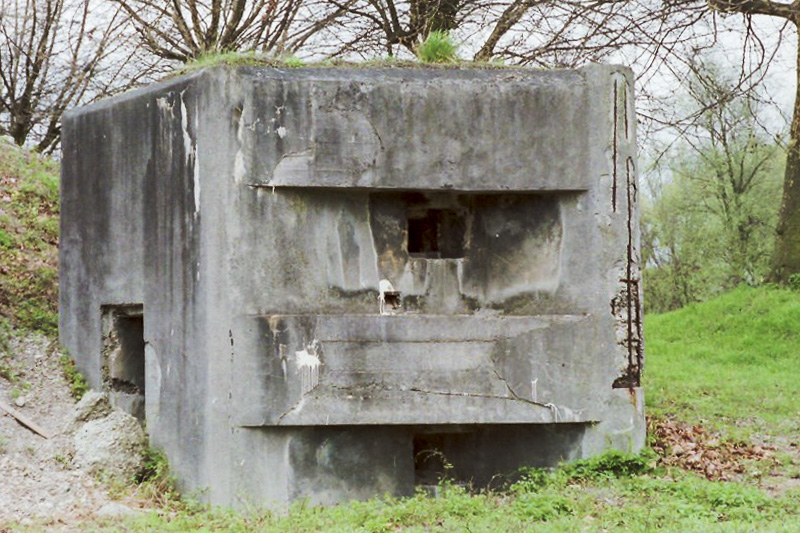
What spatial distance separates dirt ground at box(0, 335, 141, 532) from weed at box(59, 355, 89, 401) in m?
0.05

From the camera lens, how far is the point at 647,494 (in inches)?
290

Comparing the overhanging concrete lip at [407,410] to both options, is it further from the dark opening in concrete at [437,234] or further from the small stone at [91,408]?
the small stone at [91,408]

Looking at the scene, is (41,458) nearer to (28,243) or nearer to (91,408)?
(91,408)

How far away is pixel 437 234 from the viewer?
8.41m

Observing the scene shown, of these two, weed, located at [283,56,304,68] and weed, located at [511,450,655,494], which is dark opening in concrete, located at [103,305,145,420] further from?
weed, located at [511,450,655,494]

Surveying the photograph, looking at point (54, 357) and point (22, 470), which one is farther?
point (54, 357)

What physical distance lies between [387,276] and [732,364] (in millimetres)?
7031

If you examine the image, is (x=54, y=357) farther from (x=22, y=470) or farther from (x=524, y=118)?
(x=524, y=118)

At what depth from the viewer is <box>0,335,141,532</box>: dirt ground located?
276 inches

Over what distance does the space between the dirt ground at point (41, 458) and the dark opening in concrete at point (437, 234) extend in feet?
10.3

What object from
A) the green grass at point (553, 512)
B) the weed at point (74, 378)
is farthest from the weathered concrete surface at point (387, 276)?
the weed at point (74, 378)

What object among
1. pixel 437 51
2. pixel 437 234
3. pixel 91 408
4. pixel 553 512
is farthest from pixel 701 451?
pixel 91 408

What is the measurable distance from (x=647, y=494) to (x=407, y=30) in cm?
857

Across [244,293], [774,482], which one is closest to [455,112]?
[244,293]
